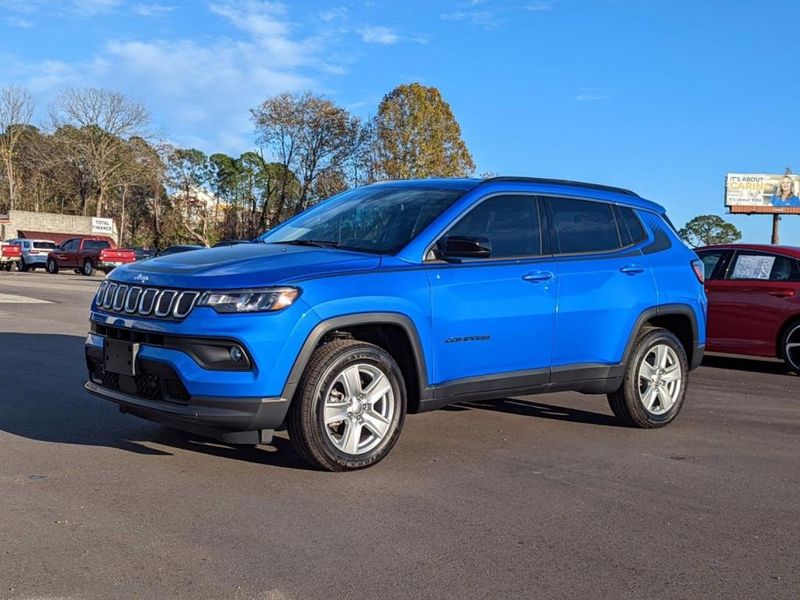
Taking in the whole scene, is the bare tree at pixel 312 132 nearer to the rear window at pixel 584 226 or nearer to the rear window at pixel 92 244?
the rear window at pixel 92 244

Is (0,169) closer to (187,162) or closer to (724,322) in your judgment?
(187,162)

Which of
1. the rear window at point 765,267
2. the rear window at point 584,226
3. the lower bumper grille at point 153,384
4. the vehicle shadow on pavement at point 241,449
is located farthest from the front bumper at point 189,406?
the rear window at point 765,267

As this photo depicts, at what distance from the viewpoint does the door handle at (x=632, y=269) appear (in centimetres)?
636

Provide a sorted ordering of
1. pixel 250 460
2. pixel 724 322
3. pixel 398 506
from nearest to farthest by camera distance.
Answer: pixel 398 506, pixel 250 460, pixel 724 322

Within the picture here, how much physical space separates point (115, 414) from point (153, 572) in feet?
10.5

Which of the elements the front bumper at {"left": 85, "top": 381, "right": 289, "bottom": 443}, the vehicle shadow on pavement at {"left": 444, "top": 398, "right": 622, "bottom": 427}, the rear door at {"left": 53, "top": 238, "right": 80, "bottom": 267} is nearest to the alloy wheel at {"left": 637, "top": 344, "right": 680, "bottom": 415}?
the vehicle shadow on pavement at {"left": 444, "top": 398, "right": 622, "bottom": 427}

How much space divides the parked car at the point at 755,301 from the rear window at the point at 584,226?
484 centimetres

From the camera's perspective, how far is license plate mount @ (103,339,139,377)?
15.7ft

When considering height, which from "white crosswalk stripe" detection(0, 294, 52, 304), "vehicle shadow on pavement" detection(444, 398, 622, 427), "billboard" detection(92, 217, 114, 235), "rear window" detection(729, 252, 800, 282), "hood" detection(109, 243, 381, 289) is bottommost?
"vehicle shadow on pavement" detection(444, 398, 622, 427)

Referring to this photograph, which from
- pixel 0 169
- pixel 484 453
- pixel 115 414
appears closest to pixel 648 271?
pixel 484 453

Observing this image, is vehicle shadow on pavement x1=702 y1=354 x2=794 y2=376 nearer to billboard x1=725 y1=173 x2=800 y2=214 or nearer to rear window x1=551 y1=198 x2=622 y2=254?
rear window x1=551 y1=198 x2=622 y2=254

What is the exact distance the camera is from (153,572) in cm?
342

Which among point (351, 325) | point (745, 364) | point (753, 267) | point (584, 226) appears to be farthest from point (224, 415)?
point (745, 364)

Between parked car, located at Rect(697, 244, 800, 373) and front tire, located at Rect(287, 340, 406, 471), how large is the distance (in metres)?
6.93
